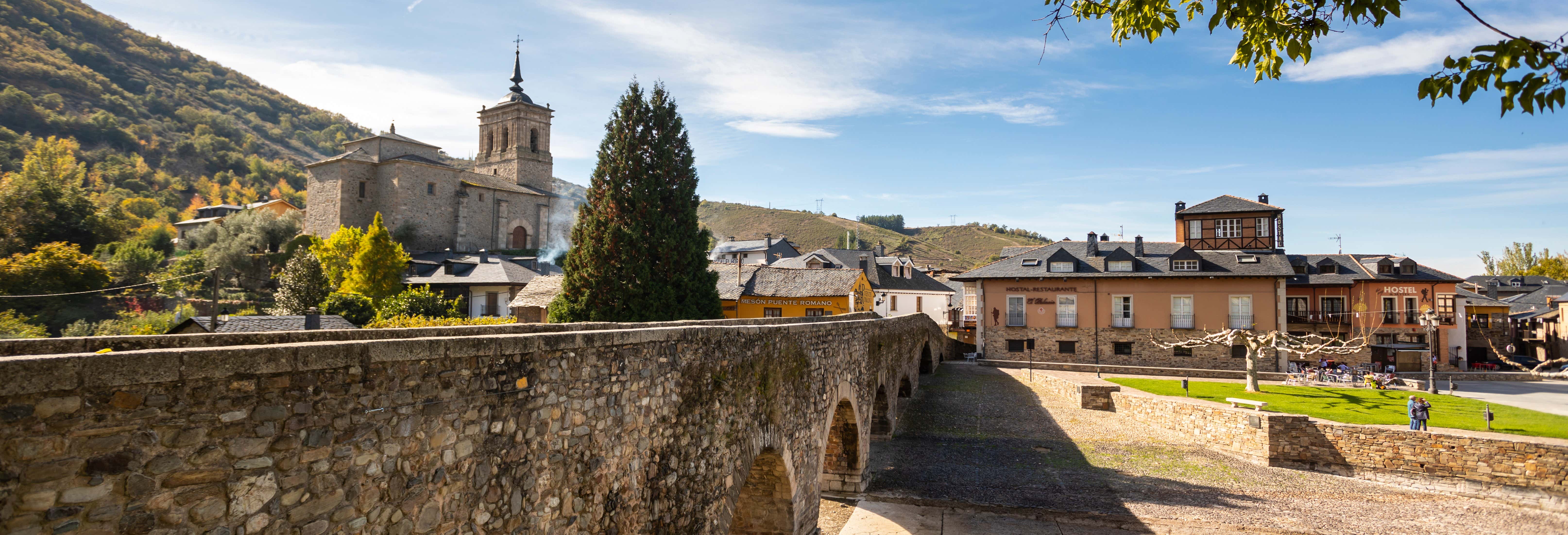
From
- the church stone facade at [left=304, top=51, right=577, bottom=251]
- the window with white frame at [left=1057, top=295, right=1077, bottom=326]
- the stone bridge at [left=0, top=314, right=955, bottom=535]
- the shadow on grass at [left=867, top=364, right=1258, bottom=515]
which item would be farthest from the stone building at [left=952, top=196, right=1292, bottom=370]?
the church stone facade at [left=304, top=51, right=577, bottom=251]

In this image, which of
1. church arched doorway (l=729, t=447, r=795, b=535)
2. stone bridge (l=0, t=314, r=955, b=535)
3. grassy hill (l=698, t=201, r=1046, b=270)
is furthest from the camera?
grassy hill (l=698, t=201, r=1046, b=270)

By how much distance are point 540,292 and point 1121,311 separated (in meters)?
27.0

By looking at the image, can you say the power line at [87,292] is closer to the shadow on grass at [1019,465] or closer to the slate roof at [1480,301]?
the shadow on grass at [1019,465]

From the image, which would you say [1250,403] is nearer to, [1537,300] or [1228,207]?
[1228,207]

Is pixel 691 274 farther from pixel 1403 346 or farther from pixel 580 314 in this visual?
pixel 1403 346

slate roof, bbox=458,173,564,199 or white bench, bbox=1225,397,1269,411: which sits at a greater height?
slate roof, bbox=458,173,564,199

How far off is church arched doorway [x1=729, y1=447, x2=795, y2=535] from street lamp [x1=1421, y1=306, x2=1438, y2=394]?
974 inches

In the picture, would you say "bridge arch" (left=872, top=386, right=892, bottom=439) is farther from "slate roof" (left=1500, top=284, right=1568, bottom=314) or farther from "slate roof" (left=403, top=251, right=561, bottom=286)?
"slate roof" (left=1500, top=284, right=1568, bottom=314)

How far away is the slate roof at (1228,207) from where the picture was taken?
3734 cm

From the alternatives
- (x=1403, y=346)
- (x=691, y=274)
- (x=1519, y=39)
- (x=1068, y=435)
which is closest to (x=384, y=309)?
(x=691, y=274)

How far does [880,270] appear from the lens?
155ft

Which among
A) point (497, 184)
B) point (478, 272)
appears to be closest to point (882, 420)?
point (478, 272)

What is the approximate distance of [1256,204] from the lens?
37.7m

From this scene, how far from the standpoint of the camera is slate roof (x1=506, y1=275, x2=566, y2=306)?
34562mm
